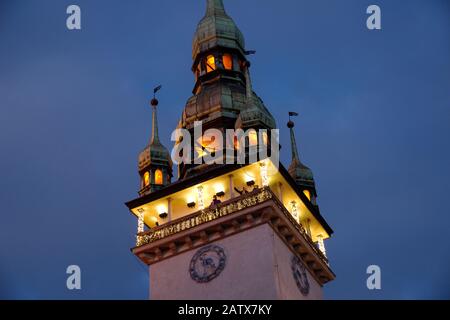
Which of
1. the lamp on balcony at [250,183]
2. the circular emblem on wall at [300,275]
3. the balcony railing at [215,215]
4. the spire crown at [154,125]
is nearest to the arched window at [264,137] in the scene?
the lamp on balcony at [250,183]

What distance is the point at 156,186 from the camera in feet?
166

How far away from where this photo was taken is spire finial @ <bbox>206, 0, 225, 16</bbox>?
6134cm

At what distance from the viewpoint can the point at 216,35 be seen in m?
58.8

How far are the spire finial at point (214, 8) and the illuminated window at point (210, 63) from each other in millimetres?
4279

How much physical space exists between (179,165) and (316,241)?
28.7 feet

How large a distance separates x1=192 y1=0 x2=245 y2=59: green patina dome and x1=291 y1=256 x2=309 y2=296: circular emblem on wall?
53.8 feet

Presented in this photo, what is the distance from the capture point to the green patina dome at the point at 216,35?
192ft

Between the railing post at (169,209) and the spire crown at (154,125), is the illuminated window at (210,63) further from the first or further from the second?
the railing post at (169,209)

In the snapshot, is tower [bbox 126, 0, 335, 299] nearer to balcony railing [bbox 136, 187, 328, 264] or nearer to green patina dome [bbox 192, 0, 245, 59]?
balcony railing [bbox 136, 187, 328, 264]
